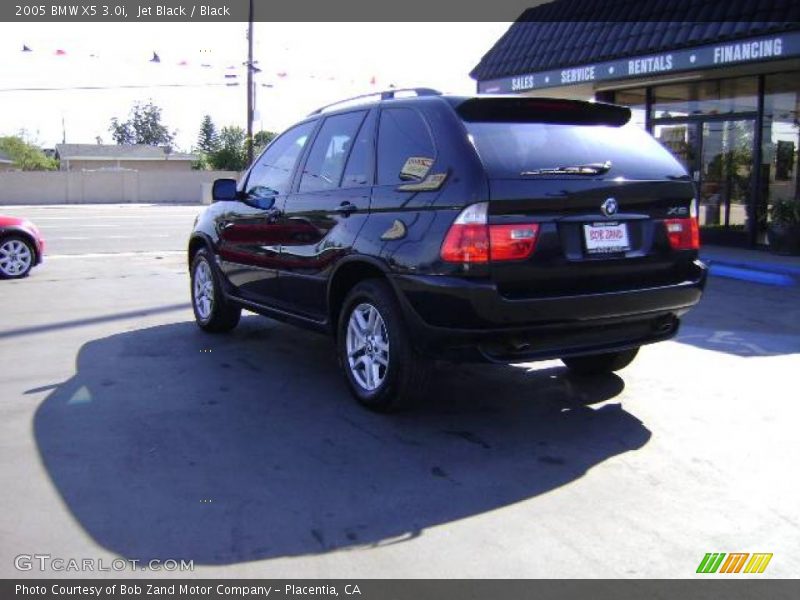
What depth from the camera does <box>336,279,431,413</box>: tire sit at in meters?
4.70

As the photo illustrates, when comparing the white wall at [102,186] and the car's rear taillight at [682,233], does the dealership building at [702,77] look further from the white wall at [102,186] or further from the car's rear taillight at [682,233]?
the white wall at [102,186]

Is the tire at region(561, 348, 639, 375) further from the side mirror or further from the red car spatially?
the red car

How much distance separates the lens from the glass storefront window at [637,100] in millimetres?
15414

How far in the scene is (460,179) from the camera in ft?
14.3

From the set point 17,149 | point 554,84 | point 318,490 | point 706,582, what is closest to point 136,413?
point 318,490

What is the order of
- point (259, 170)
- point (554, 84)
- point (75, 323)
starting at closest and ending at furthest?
1. point (259, 170)
2. point (75, 323)
3. point (554, 84)

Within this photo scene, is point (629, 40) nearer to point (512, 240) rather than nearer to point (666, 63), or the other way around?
point (666, 63)

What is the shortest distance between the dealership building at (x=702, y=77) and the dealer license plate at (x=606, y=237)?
732cm

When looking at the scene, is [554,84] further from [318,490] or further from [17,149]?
[17,149]

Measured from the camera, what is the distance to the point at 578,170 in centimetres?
455

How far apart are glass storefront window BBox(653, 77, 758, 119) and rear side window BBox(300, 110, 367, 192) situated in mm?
9913

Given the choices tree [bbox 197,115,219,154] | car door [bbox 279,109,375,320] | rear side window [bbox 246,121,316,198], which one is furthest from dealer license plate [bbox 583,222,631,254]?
tree [bbox 197,115,219,154]

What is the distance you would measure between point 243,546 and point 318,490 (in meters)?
0.62

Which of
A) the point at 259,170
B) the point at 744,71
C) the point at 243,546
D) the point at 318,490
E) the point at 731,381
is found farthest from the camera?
the point at 744,71
